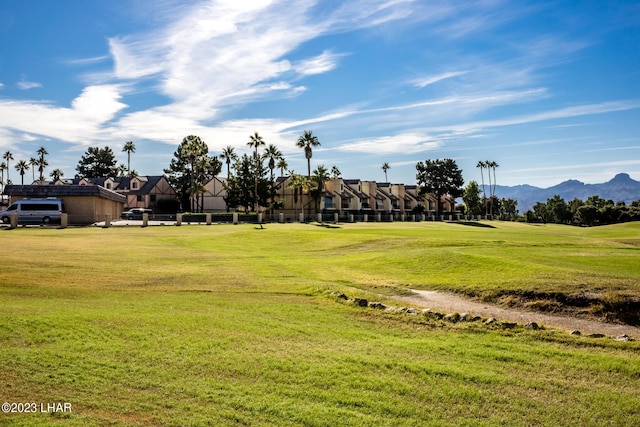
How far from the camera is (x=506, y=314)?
1478cm

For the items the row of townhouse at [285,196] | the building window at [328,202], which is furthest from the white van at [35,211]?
the building window at [328,202]

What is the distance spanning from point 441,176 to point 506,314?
105m

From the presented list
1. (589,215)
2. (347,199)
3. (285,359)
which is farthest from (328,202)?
(285,359)

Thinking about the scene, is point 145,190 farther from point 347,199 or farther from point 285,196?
point 347,199

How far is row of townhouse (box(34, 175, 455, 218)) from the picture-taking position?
317 ft

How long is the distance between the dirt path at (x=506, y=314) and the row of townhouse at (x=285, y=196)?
238 feet

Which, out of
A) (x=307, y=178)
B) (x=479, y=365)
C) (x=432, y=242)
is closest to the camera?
(x=479, y=365)

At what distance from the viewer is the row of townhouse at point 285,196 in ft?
317

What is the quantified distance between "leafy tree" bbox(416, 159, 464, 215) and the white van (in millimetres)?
83544

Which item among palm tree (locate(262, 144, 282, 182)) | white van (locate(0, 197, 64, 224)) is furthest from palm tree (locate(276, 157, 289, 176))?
white van (locate(0, 197, 64, 224))

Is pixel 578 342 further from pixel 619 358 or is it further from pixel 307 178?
pixel 307 178

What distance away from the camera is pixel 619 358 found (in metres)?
10.1

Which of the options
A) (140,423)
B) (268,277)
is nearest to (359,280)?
(268,277)

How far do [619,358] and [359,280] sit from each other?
11781mm
